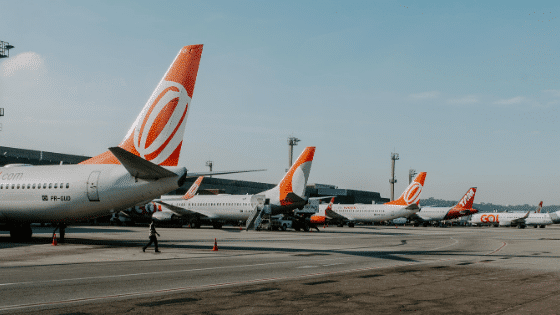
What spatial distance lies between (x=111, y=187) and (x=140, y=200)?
1.51 meters

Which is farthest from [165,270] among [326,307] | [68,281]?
[326,307]

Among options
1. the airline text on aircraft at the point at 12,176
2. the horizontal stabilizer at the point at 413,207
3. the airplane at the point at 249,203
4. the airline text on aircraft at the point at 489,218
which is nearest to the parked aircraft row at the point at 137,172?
the airline text on aircraft at the point at 12,176

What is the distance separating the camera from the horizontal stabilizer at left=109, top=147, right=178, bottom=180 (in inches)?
786

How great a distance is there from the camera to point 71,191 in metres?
24.3

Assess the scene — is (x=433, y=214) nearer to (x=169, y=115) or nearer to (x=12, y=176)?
(x=169, y=115)

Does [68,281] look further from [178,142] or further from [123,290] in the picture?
[178,142]

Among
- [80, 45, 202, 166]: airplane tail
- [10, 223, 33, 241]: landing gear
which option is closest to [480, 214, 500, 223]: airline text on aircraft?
[80, 45, 202, 166]: airplane tail

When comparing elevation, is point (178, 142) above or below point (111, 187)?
above

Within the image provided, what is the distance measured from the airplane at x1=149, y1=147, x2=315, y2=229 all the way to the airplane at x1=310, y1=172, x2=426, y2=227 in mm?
17228

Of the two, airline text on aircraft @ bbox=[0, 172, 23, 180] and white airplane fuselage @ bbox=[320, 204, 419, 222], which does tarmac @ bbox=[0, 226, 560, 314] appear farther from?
Result: white airplane fuselage @ bbox=[320, 204, 419, 222]

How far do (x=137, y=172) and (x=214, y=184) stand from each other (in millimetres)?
80109

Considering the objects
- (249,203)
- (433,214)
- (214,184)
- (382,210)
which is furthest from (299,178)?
(214,184)

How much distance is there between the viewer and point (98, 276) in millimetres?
14352

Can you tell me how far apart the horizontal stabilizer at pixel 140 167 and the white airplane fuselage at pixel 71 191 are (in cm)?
35
